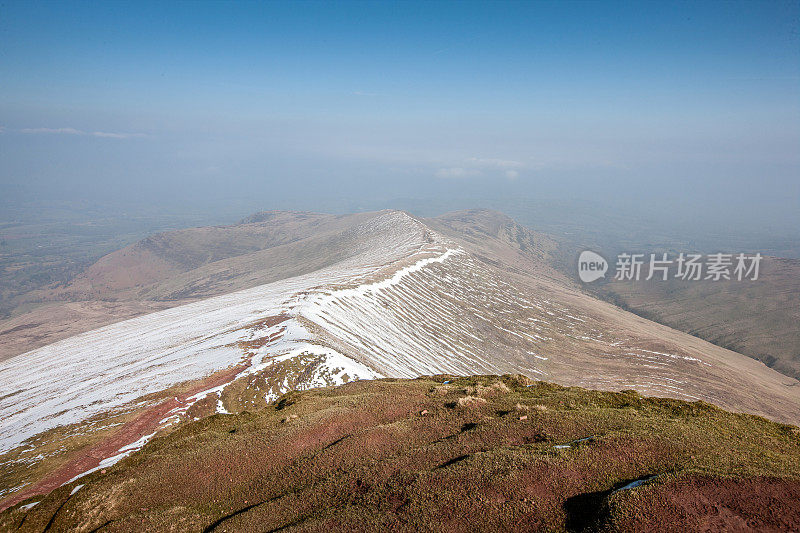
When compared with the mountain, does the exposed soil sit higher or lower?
higher

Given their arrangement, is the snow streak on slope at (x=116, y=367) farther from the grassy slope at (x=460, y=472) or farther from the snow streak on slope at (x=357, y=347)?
the grassy slope at (x=460, y=472)

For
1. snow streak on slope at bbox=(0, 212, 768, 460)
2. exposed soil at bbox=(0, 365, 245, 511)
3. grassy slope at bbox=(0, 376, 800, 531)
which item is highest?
grassy slope at bbox=(0, 376, 800, 531)

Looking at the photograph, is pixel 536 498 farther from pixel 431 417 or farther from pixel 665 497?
pixel 431 417

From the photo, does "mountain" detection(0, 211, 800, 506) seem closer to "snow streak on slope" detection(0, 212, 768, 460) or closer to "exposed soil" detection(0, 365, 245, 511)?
"exposed soil" detection(0, 365, 245, 511)

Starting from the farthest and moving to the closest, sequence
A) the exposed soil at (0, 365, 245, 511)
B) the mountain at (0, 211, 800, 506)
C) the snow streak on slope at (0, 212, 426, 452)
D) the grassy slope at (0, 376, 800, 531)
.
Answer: the snow streak on slope at (0, 212, 426, 452)
the mountain at (0, 211, 800, 506)
the exposed soil at (0, 365, 245, 511)
the grassy slope at (0, 376, 800, 531)

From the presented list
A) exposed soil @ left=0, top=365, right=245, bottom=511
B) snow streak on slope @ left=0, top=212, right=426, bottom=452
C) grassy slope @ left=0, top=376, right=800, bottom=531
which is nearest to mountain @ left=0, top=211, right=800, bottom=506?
exposed soil @ left=0, top=365, right=245, bottom=511

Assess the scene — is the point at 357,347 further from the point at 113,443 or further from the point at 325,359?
the point at 113,443

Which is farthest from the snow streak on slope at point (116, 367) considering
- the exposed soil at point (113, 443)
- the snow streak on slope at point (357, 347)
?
the exposed soil at point (113, 443)

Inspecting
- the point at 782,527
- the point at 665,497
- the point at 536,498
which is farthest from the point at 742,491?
the point at 536,498
